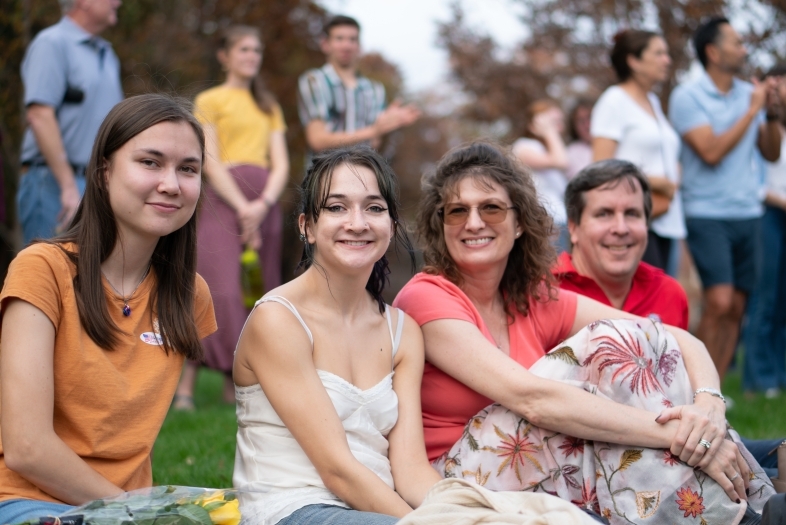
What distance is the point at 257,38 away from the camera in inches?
250

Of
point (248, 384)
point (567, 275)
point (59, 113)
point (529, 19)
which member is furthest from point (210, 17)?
point (248, 384)

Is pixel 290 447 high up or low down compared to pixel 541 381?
down

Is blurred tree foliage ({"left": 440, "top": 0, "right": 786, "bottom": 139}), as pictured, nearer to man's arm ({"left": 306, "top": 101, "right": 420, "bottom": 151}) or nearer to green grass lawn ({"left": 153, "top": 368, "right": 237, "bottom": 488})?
man's arm ({"left": 306, "top": 101, "right": 420, "bottom": 151})

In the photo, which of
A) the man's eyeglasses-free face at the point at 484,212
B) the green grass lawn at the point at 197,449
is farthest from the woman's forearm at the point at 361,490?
the green grass lawn at the point at 197,449

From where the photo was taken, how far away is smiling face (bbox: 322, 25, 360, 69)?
6.52 m

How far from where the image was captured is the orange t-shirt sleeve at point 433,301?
3.24 meters

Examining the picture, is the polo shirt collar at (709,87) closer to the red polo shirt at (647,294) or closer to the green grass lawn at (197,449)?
the red polo shirt at (647,294)

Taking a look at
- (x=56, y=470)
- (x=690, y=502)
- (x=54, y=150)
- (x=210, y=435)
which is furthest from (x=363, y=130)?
(x=56, y=470)

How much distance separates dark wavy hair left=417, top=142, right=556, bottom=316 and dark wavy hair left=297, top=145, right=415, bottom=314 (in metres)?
0.33

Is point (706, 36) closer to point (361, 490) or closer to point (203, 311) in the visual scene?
point (203, 311)

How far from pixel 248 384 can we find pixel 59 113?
3.01m

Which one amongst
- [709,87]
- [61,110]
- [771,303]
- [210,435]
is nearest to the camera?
[210,435]

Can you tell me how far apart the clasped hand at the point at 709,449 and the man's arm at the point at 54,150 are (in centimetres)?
350

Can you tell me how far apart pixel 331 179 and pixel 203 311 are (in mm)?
657
